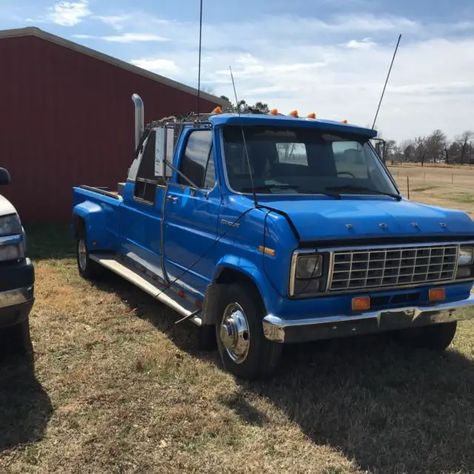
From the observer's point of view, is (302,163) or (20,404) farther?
(302,163)

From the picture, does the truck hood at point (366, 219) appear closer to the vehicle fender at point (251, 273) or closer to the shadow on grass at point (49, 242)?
the vehicle fender at point (251, 273)

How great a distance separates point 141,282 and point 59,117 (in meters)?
8.11

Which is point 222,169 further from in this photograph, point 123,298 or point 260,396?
point 123,298

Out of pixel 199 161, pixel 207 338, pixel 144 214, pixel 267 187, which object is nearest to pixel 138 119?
pixel 144 214

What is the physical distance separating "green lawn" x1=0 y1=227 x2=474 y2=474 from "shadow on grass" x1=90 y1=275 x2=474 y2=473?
1 cm

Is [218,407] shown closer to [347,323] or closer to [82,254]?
A: [347,323]

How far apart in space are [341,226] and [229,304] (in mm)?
1133

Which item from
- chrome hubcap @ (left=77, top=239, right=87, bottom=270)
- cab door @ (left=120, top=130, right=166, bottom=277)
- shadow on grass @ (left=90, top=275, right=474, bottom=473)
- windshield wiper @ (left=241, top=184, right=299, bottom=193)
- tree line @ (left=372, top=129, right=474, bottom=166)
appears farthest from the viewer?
tree line @ (left=372, top=129, right=474, bottom=166)

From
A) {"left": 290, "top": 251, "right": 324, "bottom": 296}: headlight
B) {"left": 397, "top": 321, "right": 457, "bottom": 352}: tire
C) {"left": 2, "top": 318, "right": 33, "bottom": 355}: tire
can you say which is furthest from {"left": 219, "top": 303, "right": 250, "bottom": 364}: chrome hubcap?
{"left": 397, "top": 321, "right": 457, "bottom": 352}: tire

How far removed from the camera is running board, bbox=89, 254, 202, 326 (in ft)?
16.3

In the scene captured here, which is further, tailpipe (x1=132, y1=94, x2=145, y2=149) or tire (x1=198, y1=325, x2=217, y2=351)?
tailpipe (x1=132, y1=94, x2=145, y2=149)

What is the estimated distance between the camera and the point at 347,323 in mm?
3969

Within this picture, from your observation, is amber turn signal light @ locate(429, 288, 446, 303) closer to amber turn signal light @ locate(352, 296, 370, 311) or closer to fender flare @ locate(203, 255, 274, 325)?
amber turn signal light @ locate(352, 296, 370, 311)

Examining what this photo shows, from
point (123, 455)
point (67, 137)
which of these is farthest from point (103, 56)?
point (123, 455)
